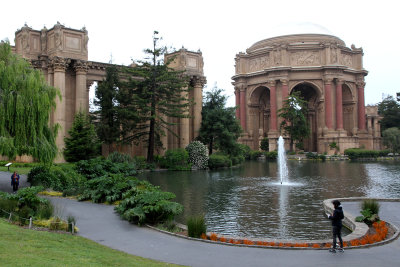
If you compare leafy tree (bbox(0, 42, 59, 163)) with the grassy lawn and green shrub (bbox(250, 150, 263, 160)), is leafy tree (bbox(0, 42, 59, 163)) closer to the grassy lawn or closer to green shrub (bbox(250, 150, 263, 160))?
the grassy lawn

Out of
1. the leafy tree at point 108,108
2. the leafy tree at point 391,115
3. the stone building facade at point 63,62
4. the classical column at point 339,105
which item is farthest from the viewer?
the leafy tree at point 391,115

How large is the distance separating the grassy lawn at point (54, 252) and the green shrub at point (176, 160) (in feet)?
83.9

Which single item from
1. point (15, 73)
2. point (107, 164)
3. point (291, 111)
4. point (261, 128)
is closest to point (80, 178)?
point (107, 164)

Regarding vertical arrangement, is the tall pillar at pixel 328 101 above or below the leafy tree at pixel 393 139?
above

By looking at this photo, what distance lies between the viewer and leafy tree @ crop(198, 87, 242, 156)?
39.9 metres

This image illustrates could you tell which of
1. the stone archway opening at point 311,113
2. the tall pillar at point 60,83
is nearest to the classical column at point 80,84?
the tall pillar at point 60,83

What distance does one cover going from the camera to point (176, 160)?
3534cm

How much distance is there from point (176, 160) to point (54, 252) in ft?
91.0

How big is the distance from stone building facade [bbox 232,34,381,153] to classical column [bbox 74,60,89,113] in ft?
132

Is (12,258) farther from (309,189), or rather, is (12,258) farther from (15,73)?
(309,189)

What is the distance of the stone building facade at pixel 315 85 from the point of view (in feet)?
218

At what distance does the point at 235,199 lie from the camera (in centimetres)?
1731

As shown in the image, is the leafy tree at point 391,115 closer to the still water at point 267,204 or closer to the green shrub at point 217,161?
the green shrub at point 217,161

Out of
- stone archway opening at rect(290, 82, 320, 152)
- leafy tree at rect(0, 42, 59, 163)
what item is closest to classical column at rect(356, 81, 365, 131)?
stone archway opening at rect(290, 82, 320, 152)
